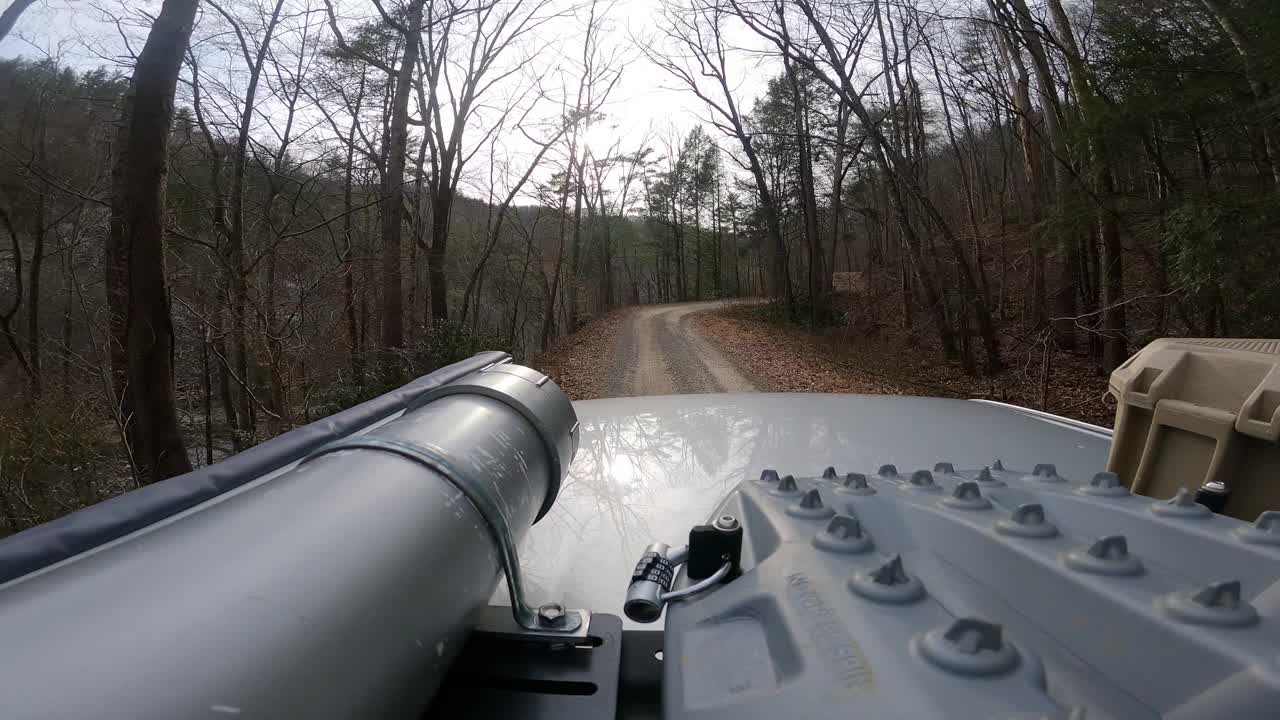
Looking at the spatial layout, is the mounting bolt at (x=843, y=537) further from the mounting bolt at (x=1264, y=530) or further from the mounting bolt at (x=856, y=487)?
the mounting bolt at (x=1264, y=530)

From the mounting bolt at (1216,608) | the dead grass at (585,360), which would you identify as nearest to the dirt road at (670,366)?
the dead grass at (585,360)

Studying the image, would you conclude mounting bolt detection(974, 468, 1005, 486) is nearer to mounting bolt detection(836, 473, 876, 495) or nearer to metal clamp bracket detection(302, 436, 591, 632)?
mounting bolt detection(836, 473, 876, 495)

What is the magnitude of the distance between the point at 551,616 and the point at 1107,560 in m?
1.00

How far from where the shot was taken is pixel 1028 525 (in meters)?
1.20

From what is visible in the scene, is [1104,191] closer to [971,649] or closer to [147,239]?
[971,649]

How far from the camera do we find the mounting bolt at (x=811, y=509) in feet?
4.74

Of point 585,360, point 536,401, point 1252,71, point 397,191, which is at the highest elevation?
point 397,191

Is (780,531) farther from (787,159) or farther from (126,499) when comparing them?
(787,159)

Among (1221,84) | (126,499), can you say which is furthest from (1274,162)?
(126,499)

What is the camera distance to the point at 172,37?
7.39 meters

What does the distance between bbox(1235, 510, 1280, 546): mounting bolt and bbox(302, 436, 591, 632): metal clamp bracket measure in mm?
1233

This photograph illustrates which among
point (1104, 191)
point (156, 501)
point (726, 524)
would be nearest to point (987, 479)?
point (726, 524)

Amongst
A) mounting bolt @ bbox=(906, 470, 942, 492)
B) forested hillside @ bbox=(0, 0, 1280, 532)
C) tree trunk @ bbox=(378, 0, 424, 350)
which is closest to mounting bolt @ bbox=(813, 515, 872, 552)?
mounting bolt @ bbox=(906, 470, 942, 492)

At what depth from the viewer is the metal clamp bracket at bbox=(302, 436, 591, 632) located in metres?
1.16
